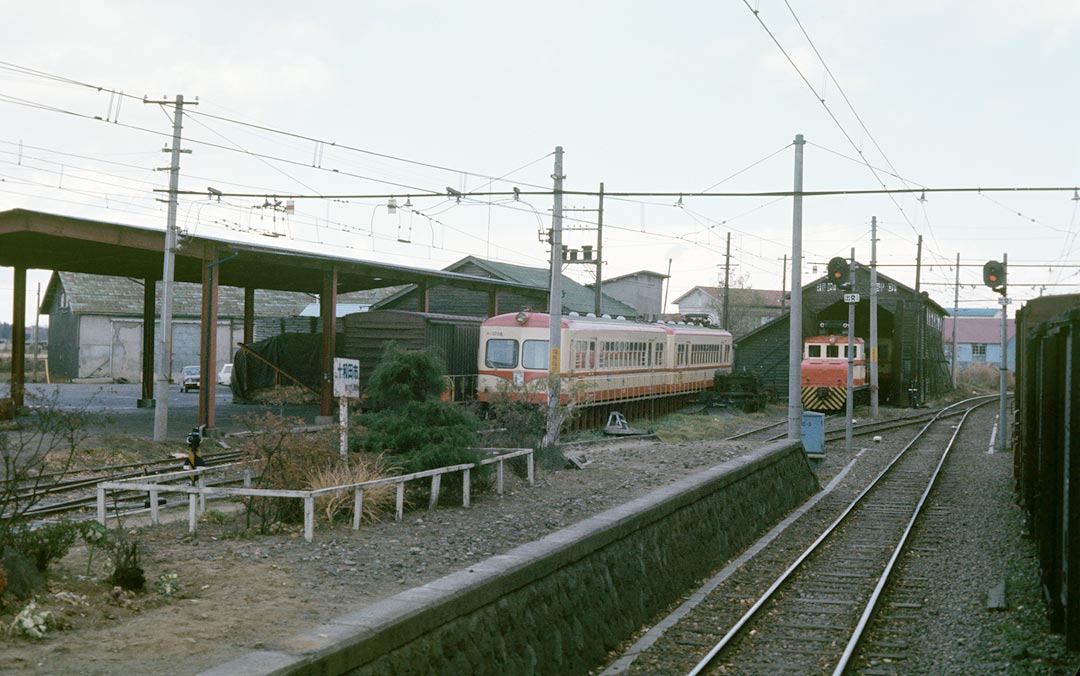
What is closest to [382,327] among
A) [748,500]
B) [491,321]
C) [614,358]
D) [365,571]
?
[491,321]

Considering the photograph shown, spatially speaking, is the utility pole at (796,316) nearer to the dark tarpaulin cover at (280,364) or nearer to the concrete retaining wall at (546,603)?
the concrete retaining wall at (546,603)

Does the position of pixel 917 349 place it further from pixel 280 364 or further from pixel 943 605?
pixel 943 605

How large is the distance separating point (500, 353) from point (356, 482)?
16.4 metres

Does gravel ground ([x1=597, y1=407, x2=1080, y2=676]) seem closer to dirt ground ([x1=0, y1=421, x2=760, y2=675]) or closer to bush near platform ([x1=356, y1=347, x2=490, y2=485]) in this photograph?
dirt ground ([x1=0, y1=421, x2=760, y2=675])

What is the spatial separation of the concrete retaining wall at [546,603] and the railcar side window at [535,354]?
42.4ft

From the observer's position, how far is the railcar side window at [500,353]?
27094 millimetres

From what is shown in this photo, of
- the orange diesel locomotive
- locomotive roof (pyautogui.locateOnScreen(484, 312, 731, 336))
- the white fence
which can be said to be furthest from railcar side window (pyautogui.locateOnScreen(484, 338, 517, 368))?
the orange diesel locomotive

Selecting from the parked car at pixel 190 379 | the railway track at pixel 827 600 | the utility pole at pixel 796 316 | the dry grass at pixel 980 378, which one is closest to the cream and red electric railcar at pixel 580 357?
the utility pole at pixel 796 316

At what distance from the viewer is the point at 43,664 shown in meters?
5.43

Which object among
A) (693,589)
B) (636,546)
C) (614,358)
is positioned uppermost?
(614,358)

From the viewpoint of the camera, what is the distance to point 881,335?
46375 mm

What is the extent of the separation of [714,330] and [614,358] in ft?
45.5

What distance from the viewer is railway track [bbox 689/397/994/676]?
8.56 m

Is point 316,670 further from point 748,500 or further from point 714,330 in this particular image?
point 714,330
